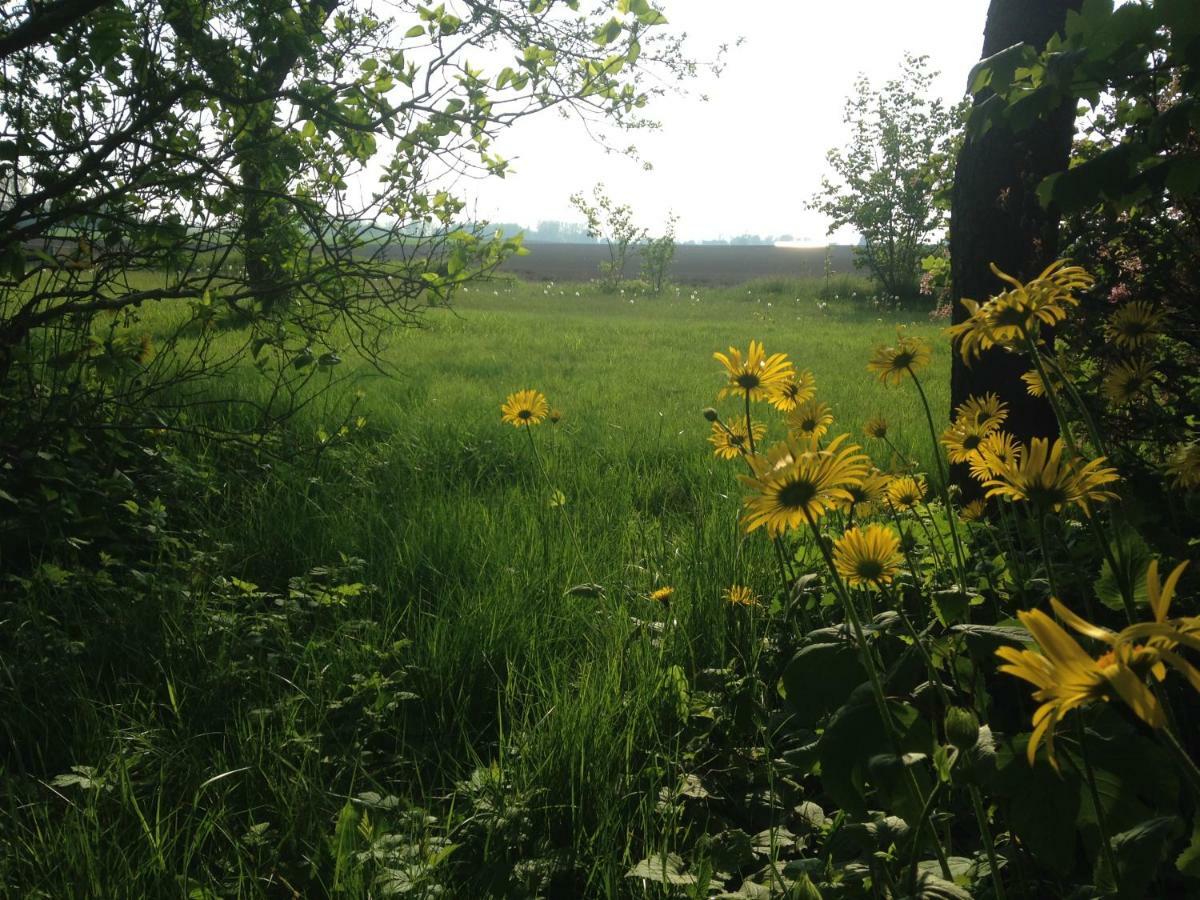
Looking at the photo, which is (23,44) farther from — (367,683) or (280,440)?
(367,683)

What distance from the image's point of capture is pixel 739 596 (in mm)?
2355

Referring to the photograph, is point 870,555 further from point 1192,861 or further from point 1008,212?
point 1008,212

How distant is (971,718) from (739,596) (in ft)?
4.29

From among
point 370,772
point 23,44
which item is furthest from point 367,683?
point 23,44

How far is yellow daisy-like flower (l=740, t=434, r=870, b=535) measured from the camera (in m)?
1.05

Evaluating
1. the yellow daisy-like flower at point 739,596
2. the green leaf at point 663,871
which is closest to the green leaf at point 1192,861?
the green leaf at point 663,871

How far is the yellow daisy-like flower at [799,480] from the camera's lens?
3.46ft

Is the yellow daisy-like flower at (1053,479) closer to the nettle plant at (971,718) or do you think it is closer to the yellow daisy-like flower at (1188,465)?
the nettle plant at (971,718)

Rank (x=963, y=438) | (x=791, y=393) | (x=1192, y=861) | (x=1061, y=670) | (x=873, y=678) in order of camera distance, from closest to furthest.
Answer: (x=1061, y=670)
(x=1192, y=861)
(x=873, y=678)
(x=963, y=438)
(x=791, y=393)

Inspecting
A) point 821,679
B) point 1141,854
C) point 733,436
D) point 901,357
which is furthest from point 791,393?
point 1141,854

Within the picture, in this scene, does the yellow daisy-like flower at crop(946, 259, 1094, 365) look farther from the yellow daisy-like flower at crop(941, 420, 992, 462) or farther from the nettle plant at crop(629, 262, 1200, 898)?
the yellow daisy-like flower at crop(941, 420, 992, 462)

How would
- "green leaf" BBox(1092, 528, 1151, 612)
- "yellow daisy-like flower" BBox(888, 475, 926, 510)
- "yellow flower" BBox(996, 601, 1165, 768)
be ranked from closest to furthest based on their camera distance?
"yellow flower" BBox(996, 601, 1165, 768), "green leaf" BBox(1092, 528, 1151, 612), "yellow daisy-like flower" BBox(888, 475, 926, 510)

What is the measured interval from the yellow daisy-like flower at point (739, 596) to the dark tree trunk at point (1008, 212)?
1240 mm

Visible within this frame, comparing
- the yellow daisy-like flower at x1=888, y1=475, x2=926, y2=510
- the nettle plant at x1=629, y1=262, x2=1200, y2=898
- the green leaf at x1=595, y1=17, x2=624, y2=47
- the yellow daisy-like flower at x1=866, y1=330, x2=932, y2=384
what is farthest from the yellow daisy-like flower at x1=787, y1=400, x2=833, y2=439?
the green leaf at x1=595, y1=17, x2=624, y2=47
